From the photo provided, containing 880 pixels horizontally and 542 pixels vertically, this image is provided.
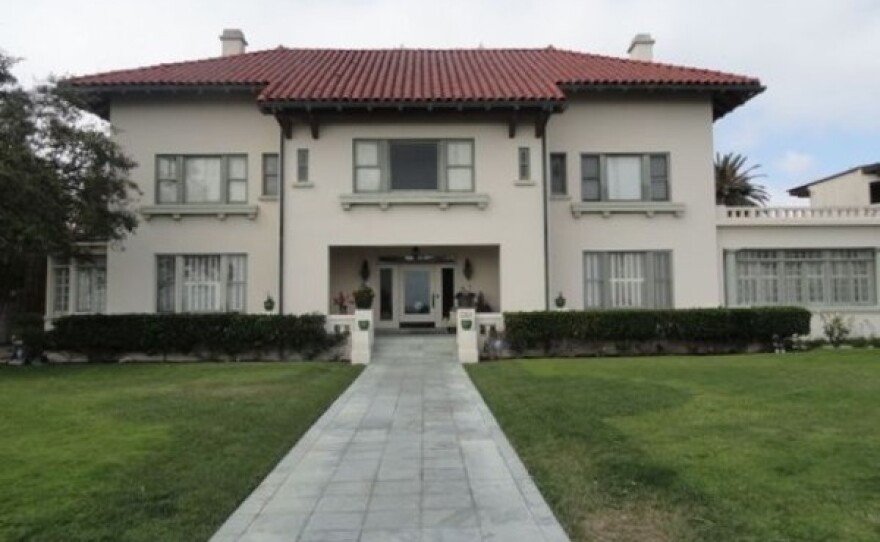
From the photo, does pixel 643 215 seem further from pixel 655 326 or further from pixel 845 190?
pixel 845 190

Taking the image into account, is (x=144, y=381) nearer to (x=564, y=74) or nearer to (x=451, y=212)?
(x=451, y=212)

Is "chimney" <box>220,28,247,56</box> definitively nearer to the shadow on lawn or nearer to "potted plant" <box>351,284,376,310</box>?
"potted plant" <box>351,284,376,310</box>

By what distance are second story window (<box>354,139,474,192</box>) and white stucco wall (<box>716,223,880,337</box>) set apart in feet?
25.5

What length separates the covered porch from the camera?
22.5 m

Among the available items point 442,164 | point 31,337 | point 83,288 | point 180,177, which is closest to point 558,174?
point 442,164

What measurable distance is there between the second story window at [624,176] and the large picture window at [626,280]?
172 cm

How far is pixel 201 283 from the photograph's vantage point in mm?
21047

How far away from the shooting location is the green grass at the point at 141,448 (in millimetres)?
5480

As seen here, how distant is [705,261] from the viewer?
21.2 meters

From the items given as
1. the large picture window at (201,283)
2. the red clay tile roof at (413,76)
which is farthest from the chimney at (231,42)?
the large picture window at (201,283)

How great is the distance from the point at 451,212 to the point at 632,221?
5.30 meters

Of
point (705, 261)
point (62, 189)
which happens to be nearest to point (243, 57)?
point (62, 189)

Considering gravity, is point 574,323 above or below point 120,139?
below

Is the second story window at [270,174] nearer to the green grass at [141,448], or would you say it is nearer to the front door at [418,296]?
the front door at [418,296]
